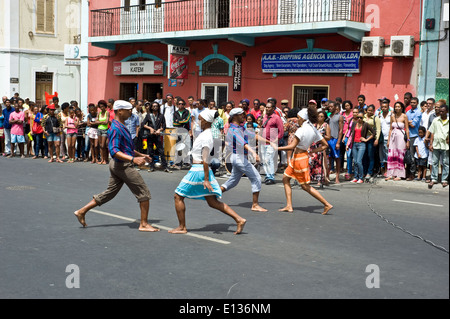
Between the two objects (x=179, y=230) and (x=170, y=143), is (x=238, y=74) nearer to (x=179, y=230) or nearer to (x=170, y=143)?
(x=170, y=143)

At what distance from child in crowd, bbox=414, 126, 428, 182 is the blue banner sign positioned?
211 inches

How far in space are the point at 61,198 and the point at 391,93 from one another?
10729 millimetres

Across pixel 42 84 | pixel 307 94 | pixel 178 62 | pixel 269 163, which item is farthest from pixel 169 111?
pixel 42 84

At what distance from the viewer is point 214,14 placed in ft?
71.4

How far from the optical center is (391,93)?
56.2ft

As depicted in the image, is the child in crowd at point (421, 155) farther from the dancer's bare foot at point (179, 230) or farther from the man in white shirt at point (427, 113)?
the dancer's bare foot at point (179, 230)

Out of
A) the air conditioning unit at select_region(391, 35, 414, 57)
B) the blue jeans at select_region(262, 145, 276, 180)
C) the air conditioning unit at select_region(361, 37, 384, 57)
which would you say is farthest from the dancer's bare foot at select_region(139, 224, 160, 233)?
the air conditioning unit at select_region(361, 37, 384, 57)

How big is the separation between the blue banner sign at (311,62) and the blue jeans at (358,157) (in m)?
5.13

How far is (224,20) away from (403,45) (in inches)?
302

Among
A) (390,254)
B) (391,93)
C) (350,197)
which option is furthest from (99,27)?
(390,254)

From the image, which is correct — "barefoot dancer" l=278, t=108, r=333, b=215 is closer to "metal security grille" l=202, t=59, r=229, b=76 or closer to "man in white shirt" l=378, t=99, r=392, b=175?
"man in white shirt" l=378, t=99, r=392, b=175

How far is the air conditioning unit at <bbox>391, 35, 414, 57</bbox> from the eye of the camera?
16328 mm

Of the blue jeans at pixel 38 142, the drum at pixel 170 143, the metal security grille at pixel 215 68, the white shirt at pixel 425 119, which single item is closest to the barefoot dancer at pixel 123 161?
the white shirt at pixel 425 119

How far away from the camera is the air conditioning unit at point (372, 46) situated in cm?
1686
